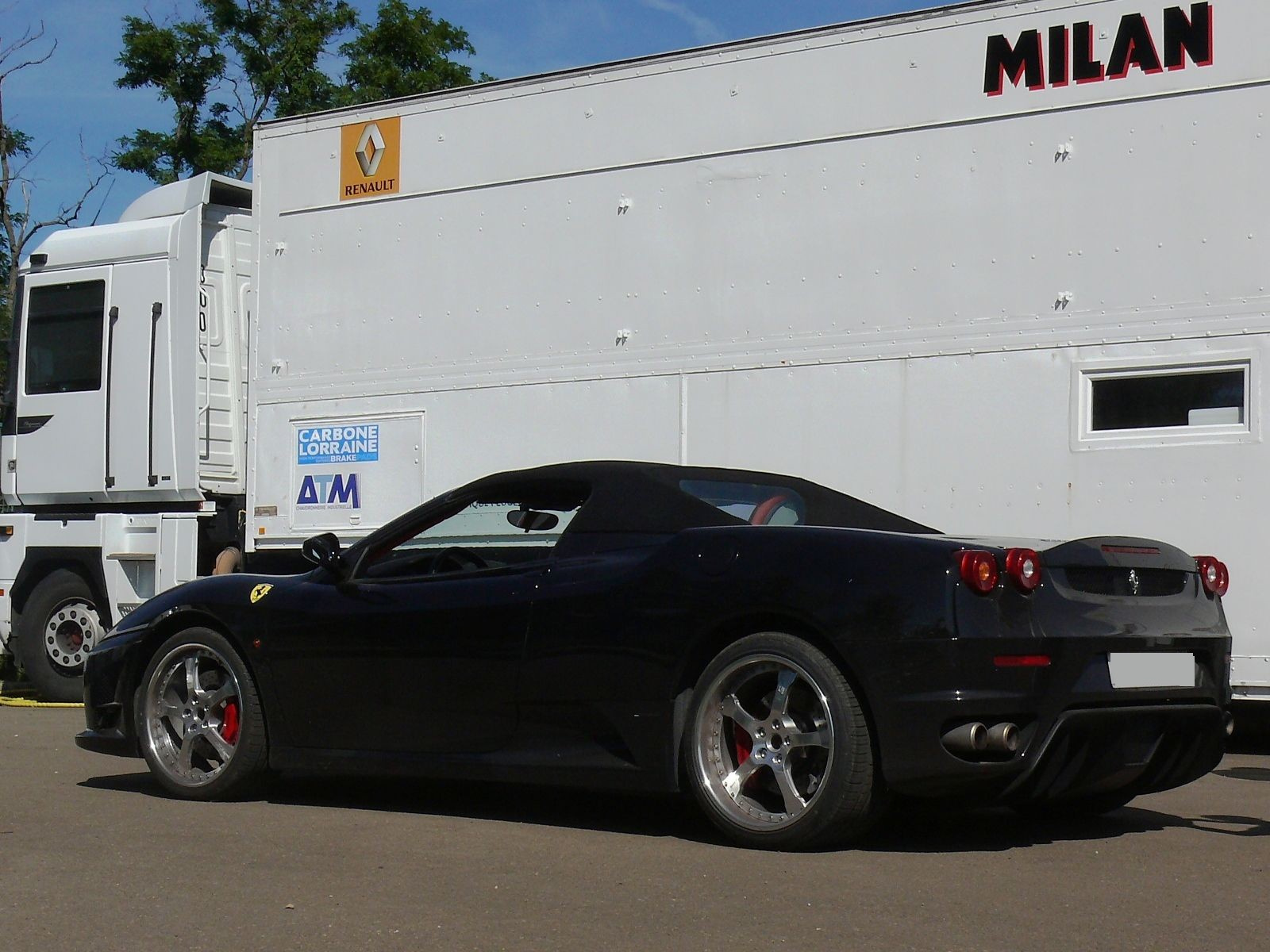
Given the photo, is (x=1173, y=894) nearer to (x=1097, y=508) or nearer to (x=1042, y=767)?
(x=1042, y=767)

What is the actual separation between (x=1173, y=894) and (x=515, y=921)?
6.01 ft

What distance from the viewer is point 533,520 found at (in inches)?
242

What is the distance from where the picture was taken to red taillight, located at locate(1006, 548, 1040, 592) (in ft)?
16.3

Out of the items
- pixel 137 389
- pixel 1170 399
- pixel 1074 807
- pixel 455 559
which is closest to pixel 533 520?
pixel 455 559

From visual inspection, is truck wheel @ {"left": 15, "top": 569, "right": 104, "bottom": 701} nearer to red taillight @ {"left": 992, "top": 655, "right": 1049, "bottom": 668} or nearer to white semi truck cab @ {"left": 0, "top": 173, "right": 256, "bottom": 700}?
white semi truck cab @ {"left": 0, "top": 173, "right": 256, "bottom": 700}

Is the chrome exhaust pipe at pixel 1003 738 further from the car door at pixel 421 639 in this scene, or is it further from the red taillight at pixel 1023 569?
the car door at pixel 421 639

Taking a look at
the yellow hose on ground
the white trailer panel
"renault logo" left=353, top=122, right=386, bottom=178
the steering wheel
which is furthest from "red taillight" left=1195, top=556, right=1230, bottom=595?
the yellow hose on ground

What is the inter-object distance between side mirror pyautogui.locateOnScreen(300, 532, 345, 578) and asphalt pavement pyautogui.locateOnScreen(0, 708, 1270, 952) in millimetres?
938

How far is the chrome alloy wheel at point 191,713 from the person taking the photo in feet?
21.6

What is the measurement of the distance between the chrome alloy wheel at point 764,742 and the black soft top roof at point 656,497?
658mm

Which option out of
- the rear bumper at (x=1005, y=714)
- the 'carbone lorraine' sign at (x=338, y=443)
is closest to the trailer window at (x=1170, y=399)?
the rear bumper at (x=1005, y=714)

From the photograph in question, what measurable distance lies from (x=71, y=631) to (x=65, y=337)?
7.32 feet

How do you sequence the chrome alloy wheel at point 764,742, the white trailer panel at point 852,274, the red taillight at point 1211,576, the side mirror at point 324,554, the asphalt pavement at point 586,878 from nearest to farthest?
the asphalt pavement at point 586,878
the chrome alloy wheel at point 764,742
the red taillight at point 1211,576
the side mirror at point 324,554
the white trailer panel at point 852,274

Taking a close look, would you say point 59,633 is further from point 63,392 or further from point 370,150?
point 370,150
